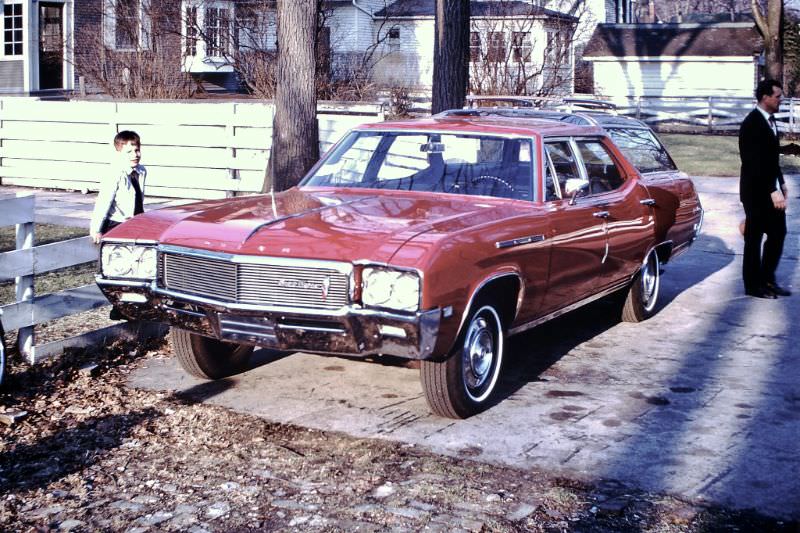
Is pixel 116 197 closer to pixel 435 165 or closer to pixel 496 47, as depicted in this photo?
pixel 435 165

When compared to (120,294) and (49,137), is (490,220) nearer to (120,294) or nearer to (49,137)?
(120,294)

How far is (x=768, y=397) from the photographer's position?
22.6 ft

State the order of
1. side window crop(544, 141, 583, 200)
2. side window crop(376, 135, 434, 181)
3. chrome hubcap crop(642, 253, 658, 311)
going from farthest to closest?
1. chrome hubcap crop(642, 253, 658, 311)
2. side window crop(376, 135, 434, 181)
3. side window crop(544, 141, 583, 200)

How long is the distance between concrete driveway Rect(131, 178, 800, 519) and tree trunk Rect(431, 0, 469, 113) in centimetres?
392

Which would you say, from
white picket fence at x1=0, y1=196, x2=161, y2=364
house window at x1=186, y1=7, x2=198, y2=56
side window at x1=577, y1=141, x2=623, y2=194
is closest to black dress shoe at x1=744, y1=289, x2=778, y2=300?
side window at x1=577, y1=141, x2=623, y2=194

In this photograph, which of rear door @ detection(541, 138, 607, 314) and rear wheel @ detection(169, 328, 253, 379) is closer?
rear wheel @ detection(169, 328, 253, 379)

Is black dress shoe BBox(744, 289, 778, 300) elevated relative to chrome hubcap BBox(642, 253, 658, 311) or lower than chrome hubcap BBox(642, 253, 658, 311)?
lower

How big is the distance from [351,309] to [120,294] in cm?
159

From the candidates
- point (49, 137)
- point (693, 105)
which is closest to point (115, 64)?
point (49, 137)

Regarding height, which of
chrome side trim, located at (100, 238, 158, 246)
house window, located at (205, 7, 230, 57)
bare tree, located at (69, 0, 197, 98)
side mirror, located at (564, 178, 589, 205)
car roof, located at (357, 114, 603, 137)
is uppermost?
house window, located at (205, 7, 230, 57)

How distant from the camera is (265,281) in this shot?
236 inches

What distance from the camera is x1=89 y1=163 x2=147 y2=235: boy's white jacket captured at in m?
7.74

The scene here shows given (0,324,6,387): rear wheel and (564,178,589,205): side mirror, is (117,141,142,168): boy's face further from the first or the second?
(564,178,589,205): side mirror

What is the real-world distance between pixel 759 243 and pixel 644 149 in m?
1.84
